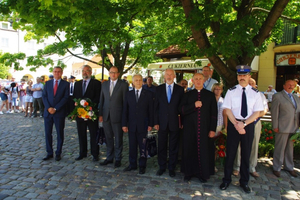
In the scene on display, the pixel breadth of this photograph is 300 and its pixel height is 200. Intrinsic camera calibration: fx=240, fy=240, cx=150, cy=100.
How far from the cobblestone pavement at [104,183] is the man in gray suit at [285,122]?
31 cm

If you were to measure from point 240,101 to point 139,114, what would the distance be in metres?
2.10

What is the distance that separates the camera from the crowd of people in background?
4516 mm

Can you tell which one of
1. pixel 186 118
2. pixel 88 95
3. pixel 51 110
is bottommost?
pixel 186 118

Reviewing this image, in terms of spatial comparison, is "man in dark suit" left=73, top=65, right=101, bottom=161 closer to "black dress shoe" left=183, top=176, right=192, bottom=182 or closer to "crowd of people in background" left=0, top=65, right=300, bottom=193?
"crowd of people in background" left=0, top=65, right=300, bottom=193

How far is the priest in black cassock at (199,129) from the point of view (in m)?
4.79

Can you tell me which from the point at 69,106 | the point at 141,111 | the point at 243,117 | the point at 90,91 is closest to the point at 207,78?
the point at 243,117

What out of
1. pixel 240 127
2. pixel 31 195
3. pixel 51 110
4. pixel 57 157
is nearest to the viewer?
pixel 31 195

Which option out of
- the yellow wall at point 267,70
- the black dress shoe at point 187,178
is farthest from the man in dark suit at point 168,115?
the yellow wall at point 267,70

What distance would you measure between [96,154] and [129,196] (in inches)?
84.3

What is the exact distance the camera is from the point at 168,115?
5078mm

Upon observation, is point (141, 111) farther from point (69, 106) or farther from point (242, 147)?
point (69, 106)

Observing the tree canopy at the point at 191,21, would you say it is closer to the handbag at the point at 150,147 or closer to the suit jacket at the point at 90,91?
the suit jacket at the point at 90,91

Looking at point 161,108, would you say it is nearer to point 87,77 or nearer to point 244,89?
point 244,89

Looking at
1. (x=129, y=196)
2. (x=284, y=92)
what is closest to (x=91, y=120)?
(x=129, y=196)
